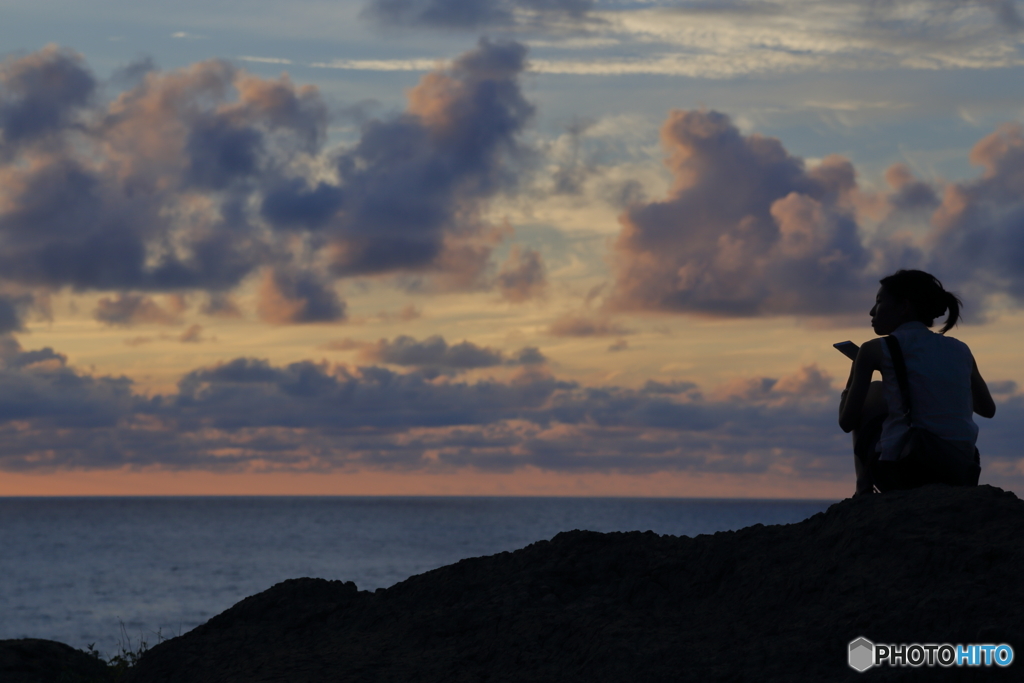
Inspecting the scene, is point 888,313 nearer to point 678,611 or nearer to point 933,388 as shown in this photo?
point 933,388

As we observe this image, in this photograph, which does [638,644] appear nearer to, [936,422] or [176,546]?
[936,422]

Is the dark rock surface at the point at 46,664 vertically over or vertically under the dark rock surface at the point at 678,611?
under

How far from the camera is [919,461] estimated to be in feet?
20.7

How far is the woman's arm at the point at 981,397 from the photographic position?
6492 mm

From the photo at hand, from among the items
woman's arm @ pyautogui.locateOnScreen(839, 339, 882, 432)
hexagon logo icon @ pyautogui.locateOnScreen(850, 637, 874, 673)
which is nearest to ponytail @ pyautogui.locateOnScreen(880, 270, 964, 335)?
woman's arm @ pyautogui.locateOnScreen(839, 339, 882, 432)

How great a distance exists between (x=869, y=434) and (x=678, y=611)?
6.22 feet

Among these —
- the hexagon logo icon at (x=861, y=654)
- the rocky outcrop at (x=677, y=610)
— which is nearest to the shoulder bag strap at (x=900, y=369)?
the rocky outcrop at (x=677, y=610)

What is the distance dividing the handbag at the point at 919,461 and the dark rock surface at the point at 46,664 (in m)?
7.30

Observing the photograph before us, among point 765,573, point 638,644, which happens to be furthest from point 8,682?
point 765,573

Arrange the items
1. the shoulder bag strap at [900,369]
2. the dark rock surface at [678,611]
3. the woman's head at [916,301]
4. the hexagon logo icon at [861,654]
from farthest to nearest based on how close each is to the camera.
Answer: the woman's head at [916,301] → the shoulder bag strap at [900,369] → the dark rock surface at [678,611] → the hexagon logo icon at [861,654]

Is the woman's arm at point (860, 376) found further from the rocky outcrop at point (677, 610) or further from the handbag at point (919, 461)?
the rocky outcrop at point (677, 610)

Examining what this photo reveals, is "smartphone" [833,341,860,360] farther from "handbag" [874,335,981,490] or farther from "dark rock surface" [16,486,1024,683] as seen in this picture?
"dark rock surface" [16,486,1024,683]

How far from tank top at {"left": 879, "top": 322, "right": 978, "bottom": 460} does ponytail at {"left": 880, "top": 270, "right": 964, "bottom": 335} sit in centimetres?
18

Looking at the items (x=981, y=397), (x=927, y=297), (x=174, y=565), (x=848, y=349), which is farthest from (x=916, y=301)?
(x=174, y=565)
